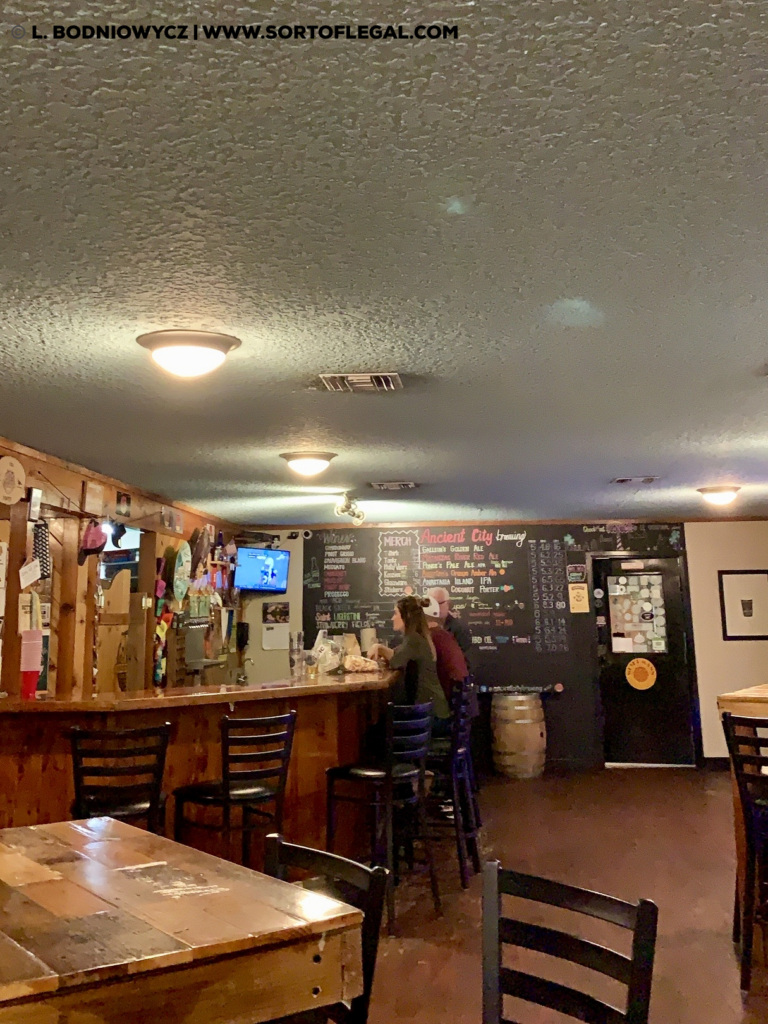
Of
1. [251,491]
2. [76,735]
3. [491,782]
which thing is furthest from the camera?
[491,782]

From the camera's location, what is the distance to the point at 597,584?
24.9 ft

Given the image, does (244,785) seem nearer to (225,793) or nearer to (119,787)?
(225,793)

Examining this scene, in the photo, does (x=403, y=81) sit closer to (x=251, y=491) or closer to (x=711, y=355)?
(x=711, y=355)

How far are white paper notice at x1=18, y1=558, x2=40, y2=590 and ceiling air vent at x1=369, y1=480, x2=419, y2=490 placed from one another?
2213mm

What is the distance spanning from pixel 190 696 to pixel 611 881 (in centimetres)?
237

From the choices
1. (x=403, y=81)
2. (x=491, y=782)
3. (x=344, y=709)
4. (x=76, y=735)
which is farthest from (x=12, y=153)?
(x=491, y=782)

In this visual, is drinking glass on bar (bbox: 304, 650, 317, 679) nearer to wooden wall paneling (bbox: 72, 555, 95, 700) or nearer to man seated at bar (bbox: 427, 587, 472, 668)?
man seated at bar (bbox: 427, 587, 472, 668)

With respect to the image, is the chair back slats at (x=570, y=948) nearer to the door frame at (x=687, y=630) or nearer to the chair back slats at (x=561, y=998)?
the chair back slats at (x=561, y=998)

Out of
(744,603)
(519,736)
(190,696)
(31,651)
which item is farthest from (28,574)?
(744,603)

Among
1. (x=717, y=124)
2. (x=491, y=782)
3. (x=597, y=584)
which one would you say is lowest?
(x=491, y=782)

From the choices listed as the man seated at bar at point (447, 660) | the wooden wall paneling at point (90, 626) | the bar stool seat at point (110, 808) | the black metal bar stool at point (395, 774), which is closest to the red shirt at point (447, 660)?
the man seated at bar at point (447, 660)

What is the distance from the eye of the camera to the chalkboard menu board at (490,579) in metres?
7.48

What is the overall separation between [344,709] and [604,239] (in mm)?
3123

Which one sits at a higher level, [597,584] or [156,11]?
[156,11]
